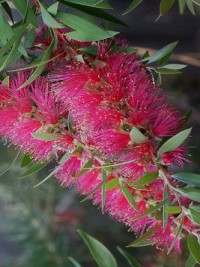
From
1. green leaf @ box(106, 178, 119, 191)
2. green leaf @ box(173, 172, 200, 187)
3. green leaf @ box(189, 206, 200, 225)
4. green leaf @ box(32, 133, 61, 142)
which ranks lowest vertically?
green leaf @ box(189, 206, 200, 225)

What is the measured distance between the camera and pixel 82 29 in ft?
1.58

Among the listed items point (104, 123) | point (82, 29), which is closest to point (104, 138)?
point (104, 123)

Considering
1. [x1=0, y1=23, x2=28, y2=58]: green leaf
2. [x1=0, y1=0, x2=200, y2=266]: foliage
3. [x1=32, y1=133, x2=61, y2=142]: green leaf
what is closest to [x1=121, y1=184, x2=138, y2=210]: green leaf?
[x1=0, y1=0, x2=200, y2=266]: foliage

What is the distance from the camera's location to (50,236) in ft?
3.49

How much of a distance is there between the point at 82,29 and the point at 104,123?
0.37 feet

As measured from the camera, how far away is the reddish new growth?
1.76 ft

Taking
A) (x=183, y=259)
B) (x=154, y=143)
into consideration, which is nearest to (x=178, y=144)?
(x=154, y=143)

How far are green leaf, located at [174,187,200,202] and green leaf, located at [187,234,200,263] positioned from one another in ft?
0.22

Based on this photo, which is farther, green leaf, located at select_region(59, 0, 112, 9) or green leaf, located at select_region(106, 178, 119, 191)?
green leaf, located at select_region(106, 178, 119, 191)

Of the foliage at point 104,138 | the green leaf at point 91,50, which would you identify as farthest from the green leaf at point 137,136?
the green leaf at point 91,50

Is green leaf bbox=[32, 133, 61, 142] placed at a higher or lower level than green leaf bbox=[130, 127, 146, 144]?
lower

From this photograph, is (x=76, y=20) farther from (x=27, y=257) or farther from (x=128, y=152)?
(x=27, y=257)

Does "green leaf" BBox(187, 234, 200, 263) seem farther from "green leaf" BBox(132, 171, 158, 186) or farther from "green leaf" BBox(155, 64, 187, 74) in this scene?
"green leaf" BBox(155, 64, 187, 74)

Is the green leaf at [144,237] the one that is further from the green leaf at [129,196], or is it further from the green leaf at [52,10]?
the green leaf at [52,10]
